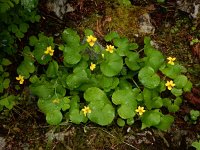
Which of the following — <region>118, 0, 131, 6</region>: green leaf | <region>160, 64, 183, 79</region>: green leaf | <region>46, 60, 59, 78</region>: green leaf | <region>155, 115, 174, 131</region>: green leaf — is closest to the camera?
<region>155, 115, 174, 131</region>: green leaf

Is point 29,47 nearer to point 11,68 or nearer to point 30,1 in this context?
point 11,68

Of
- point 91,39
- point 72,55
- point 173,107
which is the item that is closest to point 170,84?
point 173,107

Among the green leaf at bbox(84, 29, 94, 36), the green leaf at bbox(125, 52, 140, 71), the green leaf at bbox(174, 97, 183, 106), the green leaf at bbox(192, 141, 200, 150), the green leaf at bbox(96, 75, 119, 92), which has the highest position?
the green leaf at bbox(84, 29, 94, 36)

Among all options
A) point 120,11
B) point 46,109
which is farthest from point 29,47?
point 120,11

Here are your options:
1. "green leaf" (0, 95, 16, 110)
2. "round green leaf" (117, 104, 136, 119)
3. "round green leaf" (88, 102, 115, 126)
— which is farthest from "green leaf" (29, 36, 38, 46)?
"round green leaf" (117, 104, 136, 119)

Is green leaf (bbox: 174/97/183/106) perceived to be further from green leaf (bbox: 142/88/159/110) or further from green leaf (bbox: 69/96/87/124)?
green leaf (bbox: 69/96/87/124)

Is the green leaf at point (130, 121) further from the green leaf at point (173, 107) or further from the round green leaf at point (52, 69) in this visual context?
the round green leaf at point (52, 69)
